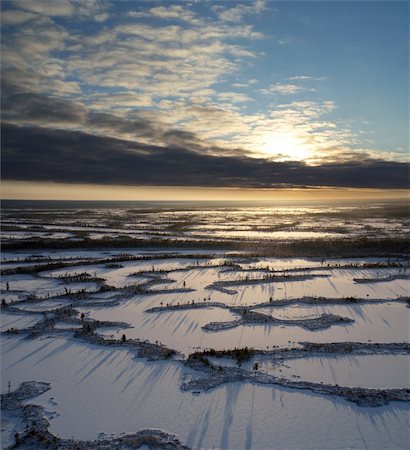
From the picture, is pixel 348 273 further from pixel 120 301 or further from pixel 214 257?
pixel 120 301

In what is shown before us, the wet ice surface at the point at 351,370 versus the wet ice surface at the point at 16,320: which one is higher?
the wet ice surface at the point at 16,320

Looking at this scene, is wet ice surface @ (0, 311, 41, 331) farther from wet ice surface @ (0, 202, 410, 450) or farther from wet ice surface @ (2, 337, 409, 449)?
wet ice surface @ (2, 337, 409, 449)

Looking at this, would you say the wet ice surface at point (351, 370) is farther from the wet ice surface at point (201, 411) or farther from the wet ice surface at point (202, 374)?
the wet ice surface at point (201, 411)

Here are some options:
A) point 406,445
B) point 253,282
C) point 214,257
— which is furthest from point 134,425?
point 214,257

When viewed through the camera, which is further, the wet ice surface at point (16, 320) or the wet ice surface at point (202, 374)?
the wet ice surface at point (16, 320)

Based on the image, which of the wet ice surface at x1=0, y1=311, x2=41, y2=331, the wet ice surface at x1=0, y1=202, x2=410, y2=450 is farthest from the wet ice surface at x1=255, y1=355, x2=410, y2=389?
the wet ice surface at x1=0, y1=311, x2=41, y2=331

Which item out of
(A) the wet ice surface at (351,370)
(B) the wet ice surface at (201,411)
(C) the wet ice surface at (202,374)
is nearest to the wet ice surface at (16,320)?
(C) the wet ice surface at (202,374)

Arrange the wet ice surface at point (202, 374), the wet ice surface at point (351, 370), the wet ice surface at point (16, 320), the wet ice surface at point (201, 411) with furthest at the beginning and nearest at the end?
1. the wet ice surface at point (16, 320)
2. the wet ice surface at point (351, 370)
3. the wet ice surface at point (202, 374)
4. the wet ice surface at point (201, 411)

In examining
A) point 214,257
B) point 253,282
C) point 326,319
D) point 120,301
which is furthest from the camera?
point 214,257

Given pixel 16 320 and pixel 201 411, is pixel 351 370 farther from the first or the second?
pixel 16 320
